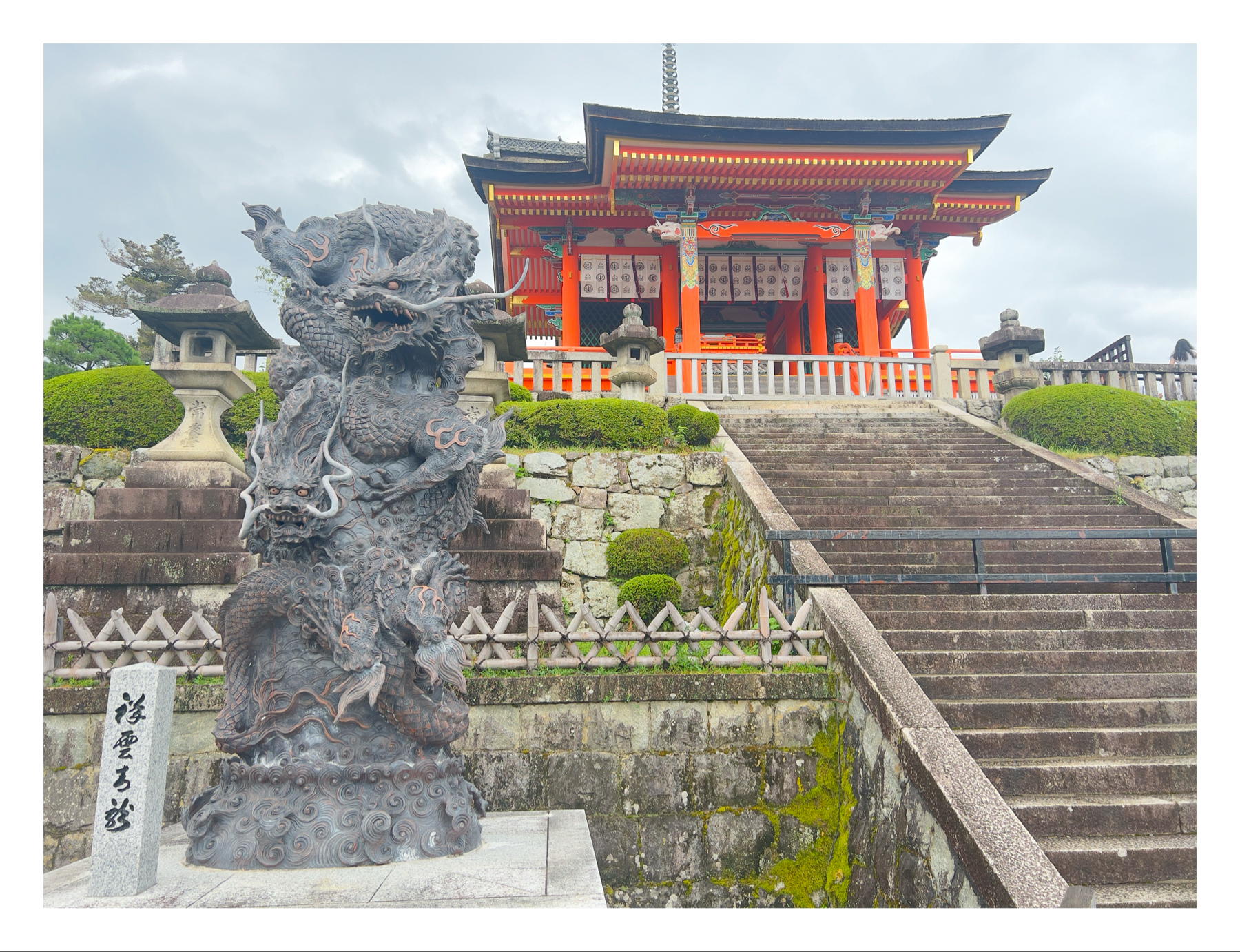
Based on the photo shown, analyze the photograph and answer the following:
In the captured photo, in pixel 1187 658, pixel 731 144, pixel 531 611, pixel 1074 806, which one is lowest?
pixel 1074 806

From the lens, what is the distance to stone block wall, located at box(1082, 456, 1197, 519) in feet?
31.8

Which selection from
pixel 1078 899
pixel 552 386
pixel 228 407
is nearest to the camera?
pixel 1078 899

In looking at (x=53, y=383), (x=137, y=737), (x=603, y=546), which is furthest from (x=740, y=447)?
(x=53, y=383)

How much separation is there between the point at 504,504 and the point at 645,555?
1.61 metres

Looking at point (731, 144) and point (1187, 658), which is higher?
point (731, 144)

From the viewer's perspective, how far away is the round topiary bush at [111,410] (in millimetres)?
8266

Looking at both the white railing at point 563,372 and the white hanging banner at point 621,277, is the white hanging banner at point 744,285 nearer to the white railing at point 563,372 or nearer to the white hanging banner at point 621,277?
the white hanging banner at point 621,277

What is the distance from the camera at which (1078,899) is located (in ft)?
9.01

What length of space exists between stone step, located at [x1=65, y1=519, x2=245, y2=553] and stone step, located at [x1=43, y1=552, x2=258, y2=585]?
0.27m

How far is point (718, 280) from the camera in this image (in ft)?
56.7

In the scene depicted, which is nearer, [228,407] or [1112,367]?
[228,407]

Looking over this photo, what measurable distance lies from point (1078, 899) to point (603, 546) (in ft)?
19.0

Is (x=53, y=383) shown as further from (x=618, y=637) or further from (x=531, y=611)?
(x=618, y=637)

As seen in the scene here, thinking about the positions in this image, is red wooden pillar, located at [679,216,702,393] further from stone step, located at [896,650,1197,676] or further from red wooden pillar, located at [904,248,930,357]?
stone step, located at [896,650,1197,676]
